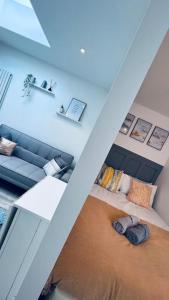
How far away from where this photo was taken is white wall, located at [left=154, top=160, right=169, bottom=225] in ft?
9.32

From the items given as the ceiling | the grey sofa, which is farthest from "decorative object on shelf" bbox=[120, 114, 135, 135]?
the grey sofa

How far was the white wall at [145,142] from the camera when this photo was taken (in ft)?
10.6

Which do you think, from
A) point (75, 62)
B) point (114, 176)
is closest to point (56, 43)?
point (75, 62)

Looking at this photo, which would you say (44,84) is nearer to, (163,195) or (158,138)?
(158,138)

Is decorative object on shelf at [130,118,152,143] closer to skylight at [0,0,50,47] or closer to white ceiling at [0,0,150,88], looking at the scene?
white ceiling at [0,0,150,88]

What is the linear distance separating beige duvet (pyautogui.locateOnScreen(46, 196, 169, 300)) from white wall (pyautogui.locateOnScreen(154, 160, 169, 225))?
119cm

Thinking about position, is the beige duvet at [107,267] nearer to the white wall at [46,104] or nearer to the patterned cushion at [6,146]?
the patterned cushion at [6,146]

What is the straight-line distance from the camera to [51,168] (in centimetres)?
335

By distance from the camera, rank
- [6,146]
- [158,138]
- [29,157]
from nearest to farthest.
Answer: [158,138] < [6,146] < [29,157]

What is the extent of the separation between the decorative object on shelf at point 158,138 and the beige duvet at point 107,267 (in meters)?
1.92

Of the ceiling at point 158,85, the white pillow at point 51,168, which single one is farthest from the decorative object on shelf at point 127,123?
the white pillow at point 51,168

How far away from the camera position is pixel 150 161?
332 centimetres

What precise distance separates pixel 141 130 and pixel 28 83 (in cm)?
232

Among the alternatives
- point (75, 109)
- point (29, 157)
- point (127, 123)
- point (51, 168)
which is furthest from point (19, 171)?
point (127, 123)
